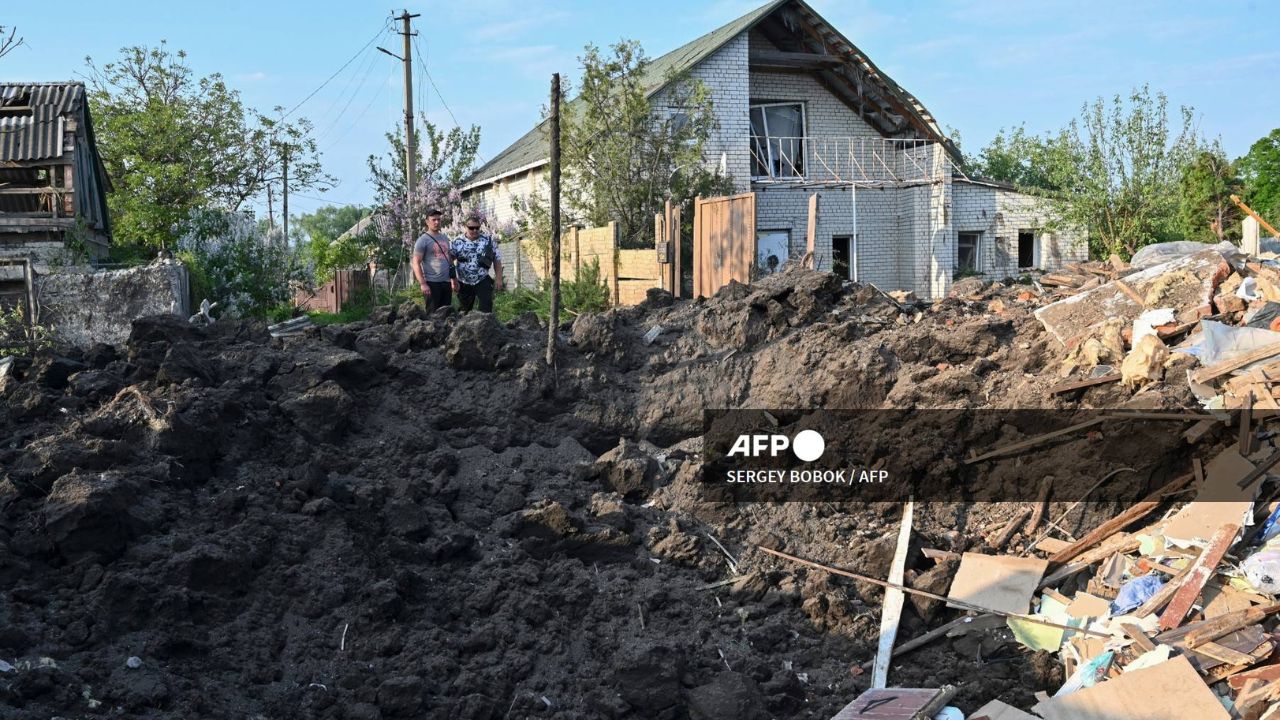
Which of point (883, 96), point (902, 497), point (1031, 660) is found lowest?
point (1031, 660)

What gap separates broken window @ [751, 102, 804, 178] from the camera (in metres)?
20.9

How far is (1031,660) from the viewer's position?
5.23 meters

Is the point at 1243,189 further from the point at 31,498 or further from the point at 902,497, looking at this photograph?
the point at 31,498

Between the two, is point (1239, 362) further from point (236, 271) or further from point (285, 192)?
point (285, 192)

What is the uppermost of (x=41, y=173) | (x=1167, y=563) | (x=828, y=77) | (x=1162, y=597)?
(x=828, y=77)

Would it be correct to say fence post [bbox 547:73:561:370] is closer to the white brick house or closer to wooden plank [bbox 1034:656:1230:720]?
wooden plank [bbox 1034:656:1230:720]

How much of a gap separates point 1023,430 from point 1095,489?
66cm

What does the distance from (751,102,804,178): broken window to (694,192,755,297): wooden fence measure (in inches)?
275

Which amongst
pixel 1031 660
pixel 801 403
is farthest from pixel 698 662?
pixel 801 403

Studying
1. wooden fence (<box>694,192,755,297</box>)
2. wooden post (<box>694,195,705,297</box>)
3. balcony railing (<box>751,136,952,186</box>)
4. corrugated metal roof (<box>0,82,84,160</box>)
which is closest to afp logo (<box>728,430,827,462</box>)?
wooden fence (<box>694,192,755,297</box>)

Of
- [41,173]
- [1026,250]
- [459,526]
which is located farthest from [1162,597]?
[1026,250]

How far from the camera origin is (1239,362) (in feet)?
20.9

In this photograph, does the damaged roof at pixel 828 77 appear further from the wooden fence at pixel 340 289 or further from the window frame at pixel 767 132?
the wooden fence at pixel 340 289

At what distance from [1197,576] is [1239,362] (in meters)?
1.89
